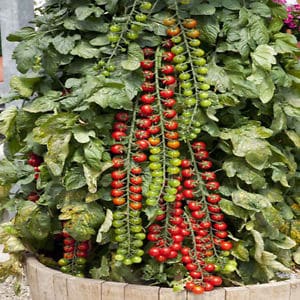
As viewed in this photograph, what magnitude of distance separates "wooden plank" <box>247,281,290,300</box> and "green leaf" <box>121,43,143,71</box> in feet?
2.01

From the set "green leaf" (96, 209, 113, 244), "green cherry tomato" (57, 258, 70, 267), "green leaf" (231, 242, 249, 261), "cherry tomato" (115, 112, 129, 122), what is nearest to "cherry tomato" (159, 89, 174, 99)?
"cherry tomato" (115, 112, 129, 122)

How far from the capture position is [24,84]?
1.66 m

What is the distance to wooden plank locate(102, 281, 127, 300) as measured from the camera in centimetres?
144

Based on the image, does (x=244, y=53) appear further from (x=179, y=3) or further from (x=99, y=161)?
(x=99, y=161)

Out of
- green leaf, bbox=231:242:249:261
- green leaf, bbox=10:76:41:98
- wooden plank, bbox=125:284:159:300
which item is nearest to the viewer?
wooden plank, bbox=125:284:159:300

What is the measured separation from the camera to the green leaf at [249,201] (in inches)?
58.9

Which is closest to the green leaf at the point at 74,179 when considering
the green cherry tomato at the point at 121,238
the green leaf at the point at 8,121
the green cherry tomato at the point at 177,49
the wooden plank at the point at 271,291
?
A: the green cherry tomato at the point at 121,238

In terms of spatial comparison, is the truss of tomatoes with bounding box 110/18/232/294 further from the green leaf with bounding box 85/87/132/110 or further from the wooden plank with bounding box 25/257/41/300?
the wooden plank with bounding box 25/257/41/300

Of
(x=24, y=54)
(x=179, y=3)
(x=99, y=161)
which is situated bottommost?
(x=99, y=161)

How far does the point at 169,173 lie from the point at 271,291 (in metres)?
0.38

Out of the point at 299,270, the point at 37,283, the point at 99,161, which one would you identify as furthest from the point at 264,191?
the point at 37,283

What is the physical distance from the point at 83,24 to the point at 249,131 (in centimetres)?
52

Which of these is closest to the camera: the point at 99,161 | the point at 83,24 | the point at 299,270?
the point at 99,161

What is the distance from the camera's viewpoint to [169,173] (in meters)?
1.48
